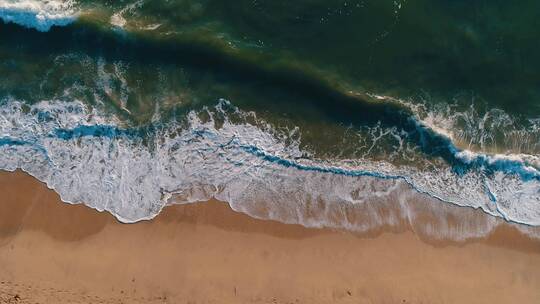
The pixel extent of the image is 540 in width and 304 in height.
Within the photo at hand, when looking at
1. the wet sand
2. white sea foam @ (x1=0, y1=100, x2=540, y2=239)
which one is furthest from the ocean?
the wet sand

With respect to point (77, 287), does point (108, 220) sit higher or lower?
higher

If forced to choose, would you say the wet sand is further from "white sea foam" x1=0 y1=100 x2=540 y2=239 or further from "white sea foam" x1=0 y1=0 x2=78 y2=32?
"white sea foam" x1=0 y1=0 x2=78 y2=32

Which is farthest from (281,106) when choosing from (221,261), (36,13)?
(36,13)

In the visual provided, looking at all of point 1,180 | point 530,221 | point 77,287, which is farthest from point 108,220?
point 530,221

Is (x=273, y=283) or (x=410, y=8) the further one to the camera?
(x=410, y=8)

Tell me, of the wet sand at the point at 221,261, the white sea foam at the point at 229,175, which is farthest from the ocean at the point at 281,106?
the wet sand at the point at 221,261

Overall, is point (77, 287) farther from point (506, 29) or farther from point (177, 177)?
point (506, 29)

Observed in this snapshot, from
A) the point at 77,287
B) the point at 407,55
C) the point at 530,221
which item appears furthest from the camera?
the point at 407,55
